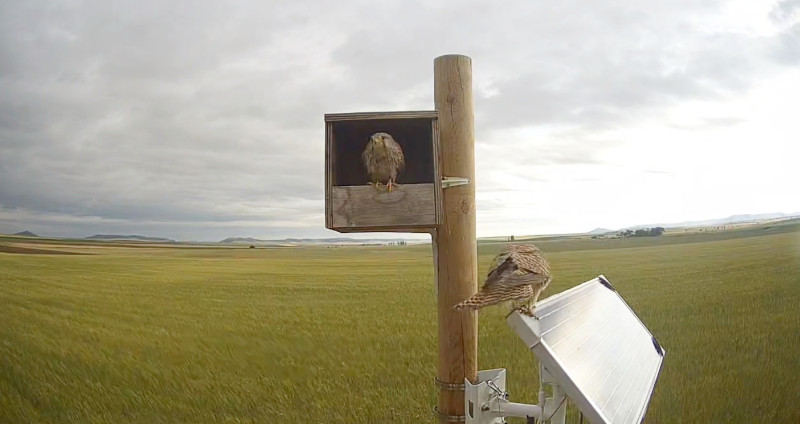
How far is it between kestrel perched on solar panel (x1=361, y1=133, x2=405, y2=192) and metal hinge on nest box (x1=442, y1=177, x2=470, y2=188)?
0.19 m

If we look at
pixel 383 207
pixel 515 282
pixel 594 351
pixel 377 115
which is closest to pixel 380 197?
pixel 383 207

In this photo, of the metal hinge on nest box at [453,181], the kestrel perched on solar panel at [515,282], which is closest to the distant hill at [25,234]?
the metal hinge on nest box at [453,181]

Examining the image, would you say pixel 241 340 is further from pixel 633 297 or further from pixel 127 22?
pixel 633 297

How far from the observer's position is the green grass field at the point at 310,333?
2545 mm

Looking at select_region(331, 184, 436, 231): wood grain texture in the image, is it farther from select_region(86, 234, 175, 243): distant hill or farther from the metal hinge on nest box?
select_region(86, 234, 175, 243): distant hill

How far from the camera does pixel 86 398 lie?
100 inches

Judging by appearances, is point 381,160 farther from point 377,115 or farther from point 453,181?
point 453,181

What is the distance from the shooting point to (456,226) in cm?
177

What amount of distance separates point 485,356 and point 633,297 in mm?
826

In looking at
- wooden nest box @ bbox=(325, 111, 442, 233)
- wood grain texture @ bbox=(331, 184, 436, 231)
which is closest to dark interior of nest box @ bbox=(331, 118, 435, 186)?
wooden nest box @ bbox=(325, 111, 442, 233)

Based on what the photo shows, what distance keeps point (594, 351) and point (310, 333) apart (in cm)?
148

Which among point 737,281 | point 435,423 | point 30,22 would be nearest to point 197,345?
point 435,423

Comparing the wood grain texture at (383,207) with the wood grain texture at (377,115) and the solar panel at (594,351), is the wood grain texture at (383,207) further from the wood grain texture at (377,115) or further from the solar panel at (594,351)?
the solar panel at (594,351)

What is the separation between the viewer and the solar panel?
123 centimetres
